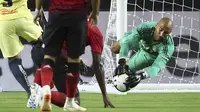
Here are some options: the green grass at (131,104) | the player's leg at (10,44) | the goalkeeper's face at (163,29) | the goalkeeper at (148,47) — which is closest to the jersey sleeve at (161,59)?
the goalkeeper at (148,47)

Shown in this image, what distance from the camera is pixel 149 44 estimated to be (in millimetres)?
8562

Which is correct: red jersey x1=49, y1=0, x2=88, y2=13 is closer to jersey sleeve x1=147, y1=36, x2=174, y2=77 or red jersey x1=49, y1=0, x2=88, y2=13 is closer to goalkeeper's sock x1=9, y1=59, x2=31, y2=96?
jersey sleeve x1=147, y1=36, x2=174, y2=77

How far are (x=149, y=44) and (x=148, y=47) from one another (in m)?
0.12

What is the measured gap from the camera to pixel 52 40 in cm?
607

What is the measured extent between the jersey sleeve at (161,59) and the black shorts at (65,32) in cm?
134

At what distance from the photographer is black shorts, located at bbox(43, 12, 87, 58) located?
6073 millimetres

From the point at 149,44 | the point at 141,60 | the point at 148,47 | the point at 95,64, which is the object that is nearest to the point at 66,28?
the point at 95,64

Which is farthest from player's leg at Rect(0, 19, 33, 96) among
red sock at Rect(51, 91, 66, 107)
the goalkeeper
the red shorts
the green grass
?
red sock at Rect(51, 91, 66, 107)

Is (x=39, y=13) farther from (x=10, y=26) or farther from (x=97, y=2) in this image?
(x=10, y=26)

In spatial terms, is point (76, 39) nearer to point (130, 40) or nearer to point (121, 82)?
point (121, 82)

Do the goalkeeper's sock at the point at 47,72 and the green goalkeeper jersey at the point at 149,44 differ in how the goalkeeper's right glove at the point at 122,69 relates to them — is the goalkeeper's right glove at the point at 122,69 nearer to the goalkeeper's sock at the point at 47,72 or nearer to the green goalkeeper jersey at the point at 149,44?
the green goalkeeper jersey at the point at 149,44

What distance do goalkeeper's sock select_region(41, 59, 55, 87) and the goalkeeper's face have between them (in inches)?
90.1

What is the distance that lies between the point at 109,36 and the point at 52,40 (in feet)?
16.3

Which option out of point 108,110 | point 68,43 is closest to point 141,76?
point 108,110
